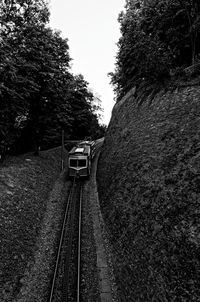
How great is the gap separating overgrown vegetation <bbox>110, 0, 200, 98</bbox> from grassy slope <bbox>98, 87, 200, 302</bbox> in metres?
4.33

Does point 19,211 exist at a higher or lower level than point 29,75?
lower

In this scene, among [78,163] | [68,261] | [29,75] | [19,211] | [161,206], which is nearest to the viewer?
[161,206]

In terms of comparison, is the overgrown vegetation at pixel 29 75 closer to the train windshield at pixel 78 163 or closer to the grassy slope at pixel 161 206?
the train windshield at pixel 78 163

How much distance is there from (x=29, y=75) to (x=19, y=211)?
15390mm

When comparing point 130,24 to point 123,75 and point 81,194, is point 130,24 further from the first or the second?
point 81,194

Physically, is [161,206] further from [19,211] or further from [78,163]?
[78,163]

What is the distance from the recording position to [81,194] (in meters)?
22.4

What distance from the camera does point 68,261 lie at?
12.8m

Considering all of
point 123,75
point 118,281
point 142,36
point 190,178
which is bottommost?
point 118,281

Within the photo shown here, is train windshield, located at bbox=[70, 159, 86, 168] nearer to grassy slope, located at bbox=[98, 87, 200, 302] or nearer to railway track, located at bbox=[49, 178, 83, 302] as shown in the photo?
railway track, located at bbox=[49, 178, 83, 302]

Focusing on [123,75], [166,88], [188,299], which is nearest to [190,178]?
[188,299]

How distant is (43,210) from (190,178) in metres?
12.9

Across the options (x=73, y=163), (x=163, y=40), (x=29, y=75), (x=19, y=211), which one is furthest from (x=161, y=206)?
(x=163, y=40)

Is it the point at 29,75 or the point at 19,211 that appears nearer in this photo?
the point at 19,211
